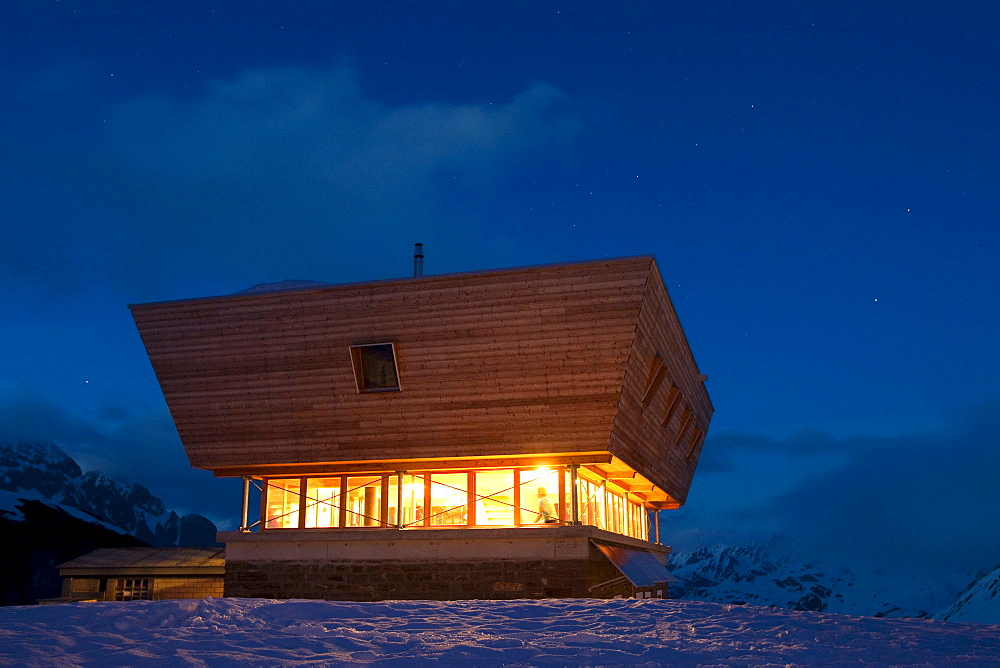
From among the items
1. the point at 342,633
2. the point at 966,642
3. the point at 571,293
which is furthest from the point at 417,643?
the point at 571,293

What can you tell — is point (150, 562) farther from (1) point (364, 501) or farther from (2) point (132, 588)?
(1) point (364, 501)

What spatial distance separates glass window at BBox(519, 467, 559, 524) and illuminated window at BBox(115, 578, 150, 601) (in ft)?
63.5

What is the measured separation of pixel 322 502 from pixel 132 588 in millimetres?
14421

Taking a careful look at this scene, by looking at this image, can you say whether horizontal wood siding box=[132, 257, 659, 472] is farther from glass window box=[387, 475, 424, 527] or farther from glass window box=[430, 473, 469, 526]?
glass window box=[387, 475, 424, 527]

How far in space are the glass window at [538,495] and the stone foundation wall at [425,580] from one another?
1.60m

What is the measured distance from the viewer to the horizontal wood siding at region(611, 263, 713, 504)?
2119cm

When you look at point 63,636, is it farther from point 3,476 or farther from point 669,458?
point 3,476

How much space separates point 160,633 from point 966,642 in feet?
26.3

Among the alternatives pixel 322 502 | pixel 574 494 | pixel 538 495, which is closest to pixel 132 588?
pixel 322 502

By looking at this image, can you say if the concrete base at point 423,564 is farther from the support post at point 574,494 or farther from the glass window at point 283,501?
the glass window at point 283,501

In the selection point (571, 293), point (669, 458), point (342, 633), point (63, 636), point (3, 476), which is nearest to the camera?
point (63, 636)

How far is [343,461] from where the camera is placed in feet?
76.0

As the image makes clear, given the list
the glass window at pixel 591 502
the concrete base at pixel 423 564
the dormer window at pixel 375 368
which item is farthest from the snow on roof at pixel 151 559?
the glass window at pixel 591 502

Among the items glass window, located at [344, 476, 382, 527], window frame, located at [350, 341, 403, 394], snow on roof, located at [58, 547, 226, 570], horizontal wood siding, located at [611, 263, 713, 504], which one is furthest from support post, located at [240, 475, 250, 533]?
horizontal wood siding, located at [611, 263, 713, 504]
